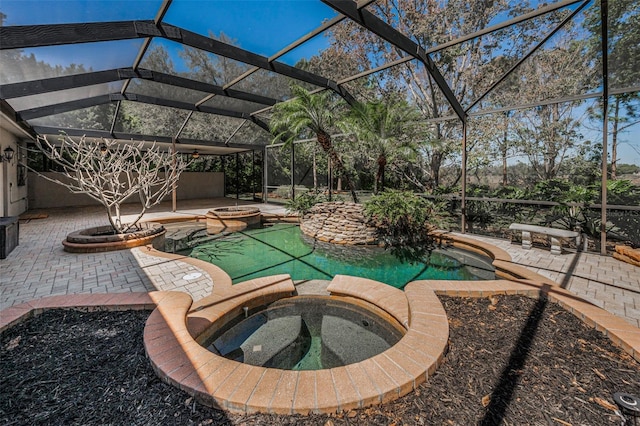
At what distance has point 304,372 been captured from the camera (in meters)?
2.03

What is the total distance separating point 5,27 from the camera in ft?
12.1

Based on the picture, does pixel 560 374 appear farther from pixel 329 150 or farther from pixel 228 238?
pixel 329 150

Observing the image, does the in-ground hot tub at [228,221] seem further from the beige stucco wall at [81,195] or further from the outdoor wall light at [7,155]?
→ the beige stucco wall at [81,195]

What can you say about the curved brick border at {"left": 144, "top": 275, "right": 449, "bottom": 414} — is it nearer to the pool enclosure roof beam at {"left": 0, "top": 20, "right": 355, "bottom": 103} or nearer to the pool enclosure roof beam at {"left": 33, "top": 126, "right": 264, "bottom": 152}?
the pool enclosure roof beam at {"left": 0, "top": 20, "right": 355, "bottom": 103}

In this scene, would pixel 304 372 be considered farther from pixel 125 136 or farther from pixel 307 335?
pixel 125 136

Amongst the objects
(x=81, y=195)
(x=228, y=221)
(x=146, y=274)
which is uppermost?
(x=81, y=195)

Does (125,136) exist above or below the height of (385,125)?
above

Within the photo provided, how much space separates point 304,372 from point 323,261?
374 centimetres

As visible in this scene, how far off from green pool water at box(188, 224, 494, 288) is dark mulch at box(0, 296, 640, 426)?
6.70 feet

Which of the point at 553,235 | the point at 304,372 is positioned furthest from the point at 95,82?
the point at 553,235

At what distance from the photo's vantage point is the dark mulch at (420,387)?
1703 millimetres

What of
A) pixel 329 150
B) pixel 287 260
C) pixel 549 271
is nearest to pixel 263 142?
pixel 329 150

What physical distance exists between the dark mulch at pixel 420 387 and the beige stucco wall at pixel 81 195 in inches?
542

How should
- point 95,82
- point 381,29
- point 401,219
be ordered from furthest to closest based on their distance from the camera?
point 401,219 < point 95,82 < point 381,29
